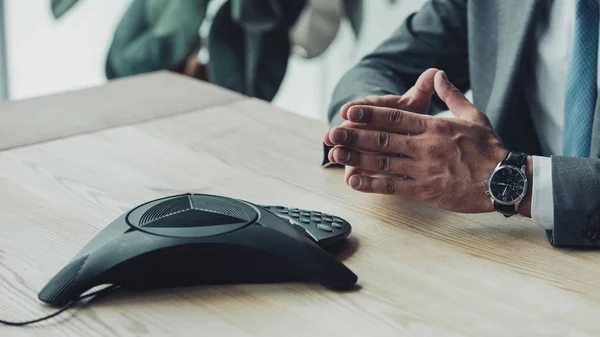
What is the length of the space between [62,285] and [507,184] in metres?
0.56

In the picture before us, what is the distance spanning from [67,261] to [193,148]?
1.39 feet

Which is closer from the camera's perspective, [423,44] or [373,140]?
[373,140]

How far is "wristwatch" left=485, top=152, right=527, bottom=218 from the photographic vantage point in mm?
1040

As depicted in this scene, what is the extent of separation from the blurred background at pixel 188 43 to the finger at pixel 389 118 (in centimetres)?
126

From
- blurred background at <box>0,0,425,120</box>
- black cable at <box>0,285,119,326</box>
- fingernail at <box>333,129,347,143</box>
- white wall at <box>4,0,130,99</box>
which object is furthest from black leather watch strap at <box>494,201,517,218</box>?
white wall at <box>4,0,130,99</box>

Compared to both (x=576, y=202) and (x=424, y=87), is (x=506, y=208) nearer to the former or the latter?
(x=576, y=202)

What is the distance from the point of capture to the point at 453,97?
1.17m

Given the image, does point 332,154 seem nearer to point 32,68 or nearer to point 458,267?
point 458,267

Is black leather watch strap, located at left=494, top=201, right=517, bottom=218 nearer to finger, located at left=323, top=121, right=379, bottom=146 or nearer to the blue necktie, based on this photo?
finger, located at left=323, top=121, right=379, bottom=146

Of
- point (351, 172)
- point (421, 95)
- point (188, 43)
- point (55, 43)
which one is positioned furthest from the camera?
point (55, 43)

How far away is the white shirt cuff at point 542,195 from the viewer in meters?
1.01

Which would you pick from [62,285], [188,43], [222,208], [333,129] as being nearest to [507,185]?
[333,129]

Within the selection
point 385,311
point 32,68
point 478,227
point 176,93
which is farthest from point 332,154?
point 32,68

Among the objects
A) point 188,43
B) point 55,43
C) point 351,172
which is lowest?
point 55,43
